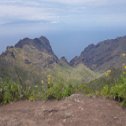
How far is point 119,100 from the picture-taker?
446 inches

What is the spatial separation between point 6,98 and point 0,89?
288mm

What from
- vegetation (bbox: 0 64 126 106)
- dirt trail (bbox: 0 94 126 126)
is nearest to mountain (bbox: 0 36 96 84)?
vegetation (bbox: 0 64 126 106)

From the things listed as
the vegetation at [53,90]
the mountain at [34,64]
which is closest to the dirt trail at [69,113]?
the vegetation at [53,90]

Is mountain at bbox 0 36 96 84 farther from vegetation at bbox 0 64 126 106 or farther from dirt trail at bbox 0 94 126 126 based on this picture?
dirt trail at bbox 0 94 126 126

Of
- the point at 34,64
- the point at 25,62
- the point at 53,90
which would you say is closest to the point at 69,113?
the point at 53,90

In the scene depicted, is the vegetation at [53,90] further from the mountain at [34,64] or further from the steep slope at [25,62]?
the mountain at [34,64]

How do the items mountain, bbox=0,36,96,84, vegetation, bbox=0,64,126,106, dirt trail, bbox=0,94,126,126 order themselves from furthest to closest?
mountain, bbox=0,36,96,84 < vegetation, bbox=0,64,126,106 < dirt trail, bbox=0,94,126,126

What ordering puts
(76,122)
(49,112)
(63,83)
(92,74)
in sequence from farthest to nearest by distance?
(92,74) → (63,83) → (49,112) → (76,122)

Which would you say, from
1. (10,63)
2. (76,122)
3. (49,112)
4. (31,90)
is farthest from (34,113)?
(10,63)

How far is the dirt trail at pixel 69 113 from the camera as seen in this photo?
10102mm

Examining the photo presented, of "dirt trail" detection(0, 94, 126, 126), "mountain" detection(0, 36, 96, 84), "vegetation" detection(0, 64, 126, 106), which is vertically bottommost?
"mountain" detection(0, 36, 96, 84)

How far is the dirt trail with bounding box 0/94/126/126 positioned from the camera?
10102mm

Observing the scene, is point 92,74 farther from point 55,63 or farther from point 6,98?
point 6,98

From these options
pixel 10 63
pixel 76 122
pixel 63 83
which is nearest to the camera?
pixel 76 122
